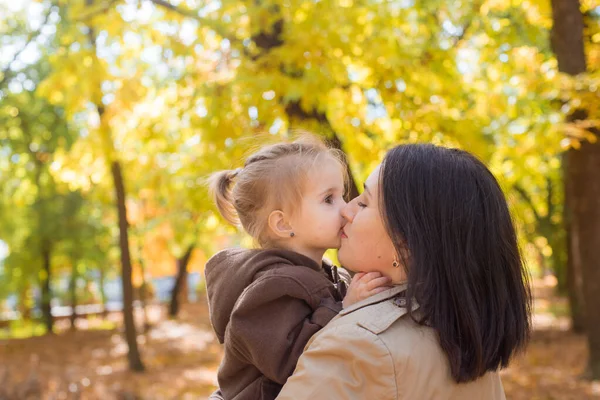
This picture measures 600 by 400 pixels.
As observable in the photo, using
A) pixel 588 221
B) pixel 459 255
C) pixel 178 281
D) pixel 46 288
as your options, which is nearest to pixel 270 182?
pixel 459 255

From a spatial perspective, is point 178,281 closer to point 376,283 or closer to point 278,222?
point 278,222

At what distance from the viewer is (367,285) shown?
1.79 meters

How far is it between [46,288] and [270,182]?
21.5m

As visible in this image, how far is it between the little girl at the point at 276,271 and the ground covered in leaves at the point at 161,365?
5.20 m

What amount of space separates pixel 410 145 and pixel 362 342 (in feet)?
1.74

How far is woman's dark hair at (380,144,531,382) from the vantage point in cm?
158

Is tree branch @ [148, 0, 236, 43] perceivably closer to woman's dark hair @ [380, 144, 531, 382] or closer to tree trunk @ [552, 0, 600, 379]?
woman's dark hair @ [380, 144, 531, 382]

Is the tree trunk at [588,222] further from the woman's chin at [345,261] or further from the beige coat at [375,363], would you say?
the beige coat at [375,363]

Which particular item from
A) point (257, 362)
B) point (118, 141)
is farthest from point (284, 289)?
point (118, 141)

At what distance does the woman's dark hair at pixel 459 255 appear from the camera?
5.19 feet

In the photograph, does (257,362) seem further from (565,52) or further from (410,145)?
(565,52)

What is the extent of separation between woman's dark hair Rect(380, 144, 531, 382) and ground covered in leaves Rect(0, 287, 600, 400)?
5.54 meters

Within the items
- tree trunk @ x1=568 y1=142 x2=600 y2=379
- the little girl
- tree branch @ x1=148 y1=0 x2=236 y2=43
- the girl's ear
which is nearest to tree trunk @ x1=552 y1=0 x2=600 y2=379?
tree trunk @ x1=568 y1=142 x2=600 y2=379

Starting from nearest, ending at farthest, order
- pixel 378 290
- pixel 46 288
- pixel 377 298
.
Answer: pixel 377 298, pixel 378 290, pixel 46 288
